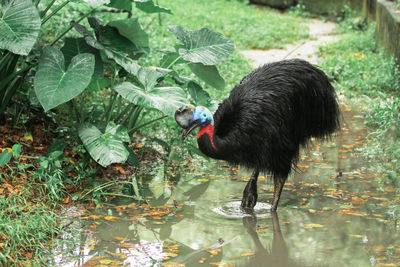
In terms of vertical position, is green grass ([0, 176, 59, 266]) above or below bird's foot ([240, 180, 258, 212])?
below

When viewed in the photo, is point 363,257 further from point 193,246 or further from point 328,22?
point 328,22

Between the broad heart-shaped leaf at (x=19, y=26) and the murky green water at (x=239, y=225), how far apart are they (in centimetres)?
129

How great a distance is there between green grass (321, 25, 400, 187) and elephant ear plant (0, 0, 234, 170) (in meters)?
1.73

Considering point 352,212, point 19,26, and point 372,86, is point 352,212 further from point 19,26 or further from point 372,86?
point 372,86

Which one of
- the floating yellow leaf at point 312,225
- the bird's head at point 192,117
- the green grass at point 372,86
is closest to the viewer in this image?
the bird's head at point 192,117

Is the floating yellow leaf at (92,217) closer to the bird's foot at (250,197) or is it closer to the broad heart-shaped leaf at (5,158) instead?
the broad heart-shaped leaf at (5,158)

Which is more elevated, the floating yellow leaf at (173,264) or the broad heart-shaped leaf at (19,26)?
the broad heart-shaped leaf at (19,26)

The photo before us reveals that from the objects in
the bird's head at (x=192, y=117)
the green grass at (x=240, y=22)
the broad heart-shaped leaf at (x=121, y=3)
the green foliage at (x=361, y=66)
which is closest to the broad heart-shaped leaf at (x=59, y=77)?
the broad heart-shaped leaf at (x=121, y=3)

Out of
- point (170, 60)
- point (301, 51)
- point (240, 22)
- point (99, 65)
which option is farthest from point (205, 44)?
point (240, 22)

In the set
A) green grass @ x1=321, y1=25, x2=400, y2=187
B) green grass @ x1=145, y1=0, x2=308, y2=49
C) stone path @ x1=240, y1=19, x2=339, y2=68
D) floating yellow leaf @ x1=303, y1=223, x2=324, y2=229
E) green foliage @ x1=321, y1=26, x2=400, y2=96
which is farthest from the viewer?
green grass @ x1=145, y1=0, x2=308, y2=49

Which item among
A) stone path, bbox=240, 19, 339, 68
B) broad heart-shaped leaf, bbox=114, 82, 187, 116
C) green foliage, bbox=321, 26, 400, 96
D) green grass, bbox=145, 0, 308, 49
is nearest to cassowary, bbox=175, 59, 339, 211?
broad heart-shaped leaf, bbox=114, 82, 187, 116

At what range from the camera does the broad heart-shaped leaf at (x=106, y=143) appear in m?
4.86

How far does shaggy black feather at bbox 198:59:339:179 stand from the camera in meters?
4.75

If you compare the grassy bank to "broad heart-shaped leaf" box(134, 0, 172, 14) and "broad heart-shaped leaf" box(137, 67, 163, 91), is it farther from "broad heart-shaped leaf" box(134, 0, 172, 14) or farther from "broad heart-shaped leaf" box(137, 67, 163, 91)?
"broad heart-shaped leaf" box(137, 67, 163, 91)
